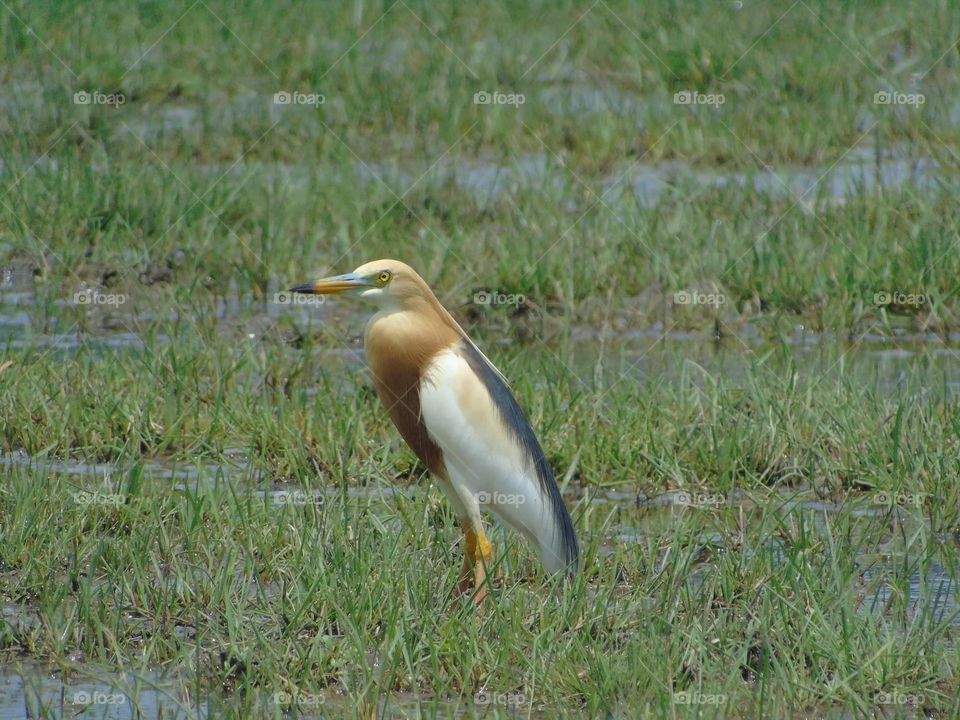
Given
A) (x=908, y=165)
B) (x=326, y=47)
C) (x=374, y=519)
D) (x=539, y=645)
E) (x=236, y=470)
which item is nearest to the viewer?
(x=539, y=645)

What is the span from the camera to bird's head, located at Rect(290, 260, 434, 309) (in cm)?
508

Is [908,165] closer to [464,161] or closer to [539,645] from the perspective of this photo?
[464,161]

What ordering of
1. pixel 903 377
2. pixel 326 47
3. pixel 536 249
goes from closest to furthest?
pixel 903 377
pixel 536 249
pixel 326 47

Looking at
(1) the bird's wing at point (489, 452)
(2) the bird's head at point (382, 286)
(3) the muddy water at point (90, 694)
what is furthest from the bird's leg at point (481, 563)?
(3) the muddy water at point (90, 694)

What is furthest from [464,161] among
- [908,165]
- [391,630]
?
[391,630]

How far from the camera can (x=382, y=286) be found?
5.11 m

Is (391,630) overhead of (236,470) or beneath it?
overhead

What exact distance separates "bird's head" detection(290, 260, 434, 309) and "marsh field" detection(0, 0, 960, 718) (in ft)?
2.17

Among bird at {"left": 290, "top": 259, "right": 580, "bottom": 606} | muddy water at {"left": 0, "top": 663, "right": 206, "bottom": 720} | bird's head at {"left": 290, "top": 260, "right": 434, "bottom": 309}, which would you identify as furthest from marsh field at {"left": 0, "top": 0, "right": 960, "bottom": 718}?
bird's head at {"left": 290, "top": 260, "right": 434, "bottom": 309}

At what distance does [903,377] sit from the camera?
719 cm

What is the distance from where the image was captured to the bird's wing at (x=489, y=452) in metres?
5.12

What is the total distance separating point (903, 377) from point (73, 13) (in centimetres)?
732

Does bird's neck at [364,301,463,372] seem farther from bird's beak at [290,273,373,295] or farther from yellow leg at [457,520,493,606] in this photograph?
yellow leg at [457,520,493,606]

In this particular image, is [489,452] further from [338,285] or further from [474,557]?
[338,285]
